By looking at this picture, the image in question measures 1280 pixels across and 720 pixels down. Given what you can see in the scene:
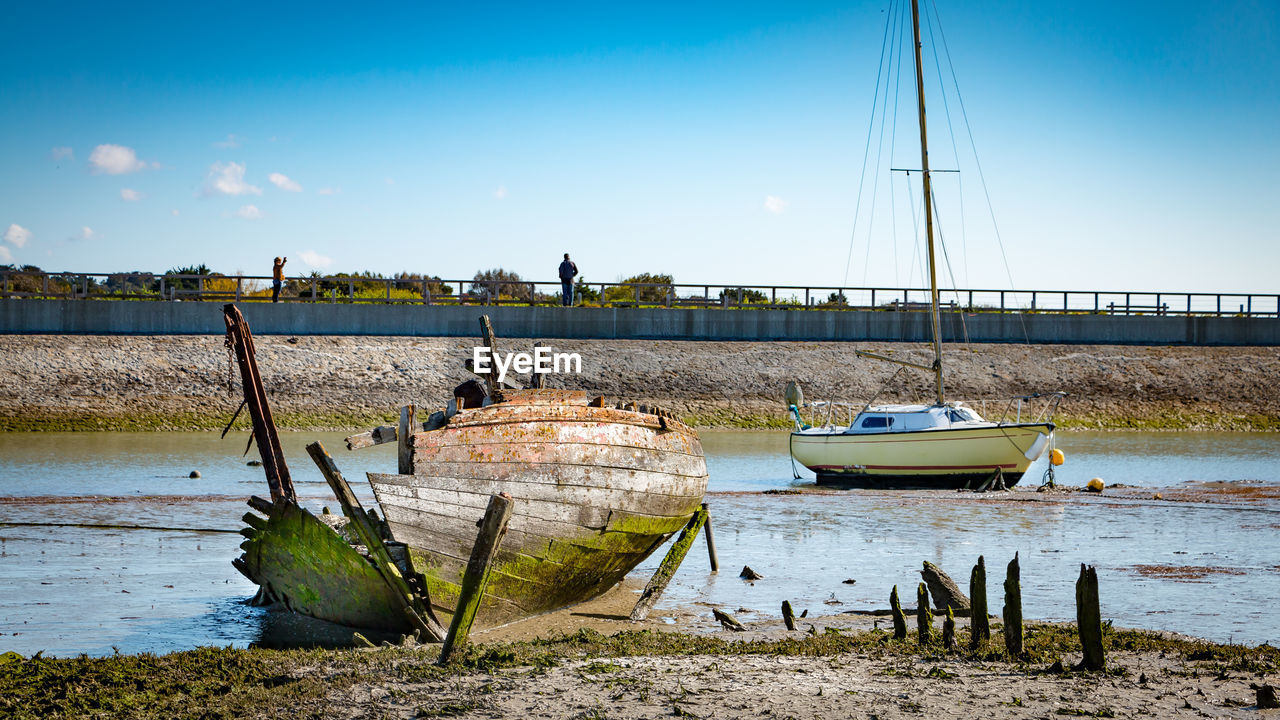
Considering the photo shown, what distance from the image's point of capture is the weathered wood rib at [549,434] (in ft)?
31.6

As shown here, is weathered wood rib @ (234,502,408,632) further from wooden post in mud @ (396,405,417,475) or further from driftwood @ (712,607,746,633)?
driftwood @ (712,607,746,633)

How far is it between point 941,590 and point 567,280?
110ft

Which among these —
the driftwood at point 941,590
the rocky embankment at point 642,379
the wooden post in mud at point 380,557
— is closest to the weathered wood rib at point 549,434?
the wooden post in mud at point 380,557

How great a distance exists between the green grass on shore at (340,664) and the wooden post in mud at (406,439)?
1.45 meters

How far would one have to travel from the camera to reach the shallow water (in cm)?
1042

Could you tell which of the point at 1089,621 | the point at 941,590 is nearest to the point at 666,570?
the point at 941,590

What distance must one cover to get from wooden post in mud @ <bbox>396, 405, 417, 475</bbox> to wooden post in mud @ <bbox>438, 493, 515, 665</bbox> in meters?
1.09

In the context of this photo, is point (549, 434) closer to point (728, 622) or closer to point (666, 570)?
point (728, 622)

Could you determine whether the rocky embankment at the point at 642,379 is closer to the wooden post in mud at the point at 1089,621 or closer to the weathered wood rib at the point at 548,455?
the weathered wood rib at the point at 548,455

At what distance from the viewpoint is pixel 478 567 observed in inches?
342

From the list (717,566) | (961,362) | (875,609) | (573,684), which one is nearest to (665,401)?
(961,362)

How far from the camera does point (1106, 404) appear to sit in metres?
39.0

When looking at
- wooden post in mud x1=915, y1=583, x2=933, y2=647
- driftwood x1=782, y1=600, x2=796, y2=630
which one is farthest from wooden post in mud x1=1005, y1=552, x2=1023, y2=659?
driftwood x1=782, y1=600, x2=796, y2=630

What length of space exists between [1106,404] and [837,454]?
18.6 meters
